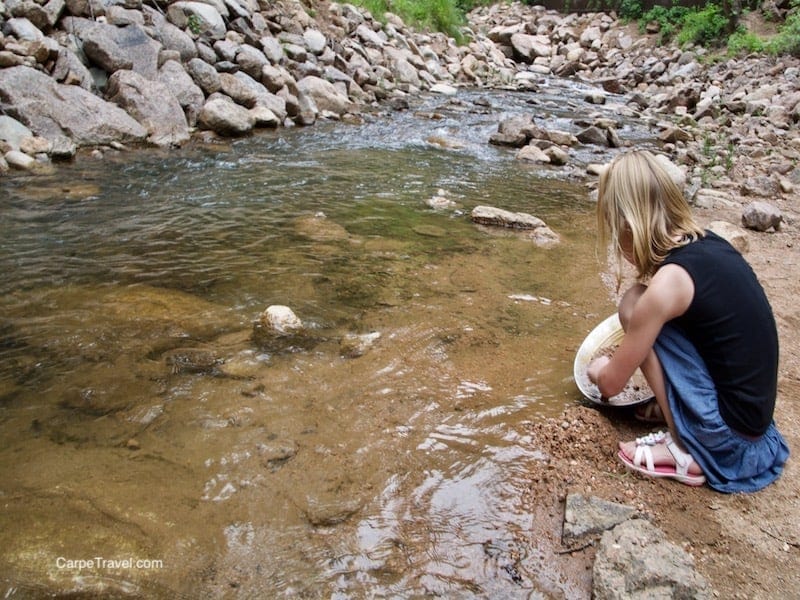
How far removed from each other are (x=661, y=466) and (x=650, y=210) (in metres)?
0.98

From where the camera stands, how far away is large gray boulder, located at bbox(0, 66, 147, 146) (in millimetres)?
6562

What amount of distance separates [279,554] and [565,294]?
274cm

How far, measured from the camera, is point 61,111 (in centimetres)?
689

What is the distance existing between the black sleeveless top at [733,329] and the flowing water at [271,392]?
30.3 inches

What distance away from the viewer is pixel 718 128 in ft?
35.6

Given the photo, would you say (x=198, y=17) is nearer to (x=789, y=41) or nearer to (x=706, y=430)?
(x=706, y=430)

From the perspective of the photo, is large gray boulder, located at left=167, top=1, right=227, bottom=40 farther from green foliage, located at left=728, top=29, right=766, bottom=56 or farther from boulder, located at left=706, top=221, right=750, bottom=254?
green foliage, located at left=728, top=29, right=766, bottom=56

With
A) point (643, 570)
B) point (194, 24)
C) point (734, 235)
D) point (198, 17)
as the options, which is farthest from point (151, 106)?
point (643, 570)

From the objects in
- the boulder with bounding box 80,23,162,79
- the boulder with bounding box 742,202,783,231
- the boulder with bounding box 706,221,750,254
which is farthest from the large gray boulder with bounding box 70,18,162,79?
the boulder with bounding box 742,202,783,231

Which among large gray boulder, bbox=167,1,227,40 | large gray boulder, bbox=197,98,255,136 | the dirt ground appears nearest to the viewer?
the dirt ground

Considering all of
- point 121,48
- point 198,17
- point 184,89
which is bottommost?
point 184,89

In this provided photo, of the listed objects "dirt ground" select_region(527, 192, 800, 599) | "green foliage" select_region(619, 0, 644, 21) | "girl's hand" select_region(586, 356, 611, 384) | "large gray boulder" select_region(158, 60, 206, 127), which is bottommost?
"dirt ground" select_region(527, 192, 800, 599)

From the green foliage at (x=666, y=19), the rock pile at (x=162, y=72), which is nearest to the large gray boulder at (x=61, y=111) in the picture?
the rock pile at (x=162, y=72)

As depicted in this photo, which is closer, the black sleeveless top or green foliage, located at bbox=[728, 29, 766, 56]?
the black sleeveless top
